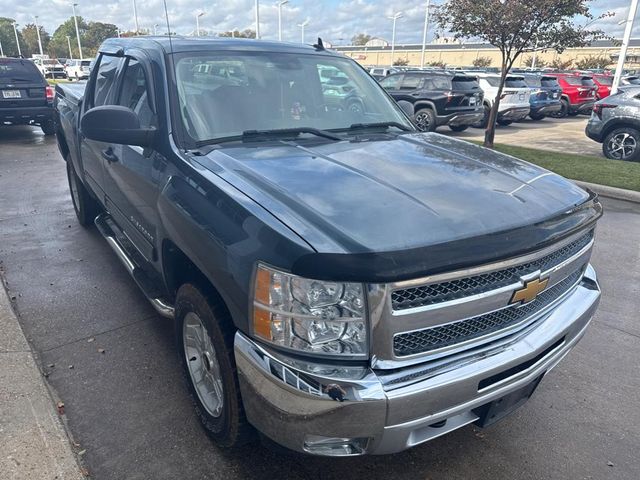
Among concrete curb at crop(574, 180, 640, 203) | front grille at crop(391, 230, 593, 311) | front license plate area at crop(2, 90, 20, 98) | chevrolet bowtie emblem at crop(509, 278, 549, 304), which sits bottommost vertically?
concrete curb at crop(574, 180, 640, 203)

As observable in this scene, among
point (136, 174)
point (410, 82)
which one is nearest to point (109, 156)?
point (136, 174)

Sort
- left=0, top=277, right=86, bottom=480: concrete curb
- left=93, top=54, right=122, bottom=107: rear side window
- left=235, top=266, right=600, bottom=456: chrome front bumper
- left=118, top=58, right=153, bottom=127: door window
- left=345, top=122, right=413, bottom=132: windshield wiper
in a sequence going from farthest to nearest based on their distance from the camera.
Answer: left=93, top=54, right=122, bottom=107: rear side window, left=345, top=122, right=413, bottom=132: windshield wiper, left=118, top=58, right=153, bottom=127: door window, left=0, top=277, right=86, bottom=480: concrete curb, left=235, top=266, right=600, bottom=456: chrome front bumper

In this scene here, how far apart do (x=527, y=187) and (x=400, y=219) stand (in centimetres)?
85

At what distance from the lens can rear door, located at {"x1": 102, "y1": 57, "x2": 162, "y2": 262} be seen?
291 centimetres

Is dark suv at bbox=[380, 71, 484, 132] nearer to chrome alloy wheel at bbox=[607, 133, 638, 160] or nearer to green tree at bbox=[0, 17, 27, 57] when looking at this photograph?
chrome alloy wheel at bbox=[607, 133, 638, 160]

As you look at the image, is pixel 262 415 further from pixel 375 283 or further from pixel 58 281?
pixel 58 281

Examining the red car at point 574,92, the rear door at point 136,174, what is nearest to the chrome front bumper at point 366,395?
the rear door at point 136,174

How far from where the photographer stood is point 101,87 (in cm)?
429

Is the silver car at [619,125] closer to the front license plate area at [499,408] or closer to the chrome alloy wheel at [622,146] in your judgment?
the chrome alloy wheel at [622,146]

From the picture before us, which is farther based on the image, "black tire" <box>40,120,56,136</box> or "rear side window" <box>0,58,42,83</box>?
"black tire" <box>40,120,56,136</box>

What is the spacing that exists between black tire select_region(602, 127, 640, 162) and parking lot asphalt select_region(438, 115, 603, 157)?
2.21 feet

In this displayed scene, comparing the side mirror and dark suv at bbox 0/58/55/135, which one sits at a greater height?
the side mirror

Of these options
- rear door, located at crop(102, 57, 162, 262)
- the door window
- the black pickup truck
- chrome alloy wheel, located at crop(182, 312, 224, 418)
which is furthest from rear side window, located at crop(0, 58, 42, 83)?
chrome alloy wheel, located at crop(182, 312, 224, 418)

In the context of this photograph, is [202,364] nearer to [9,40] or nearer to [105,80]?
[105,80]
